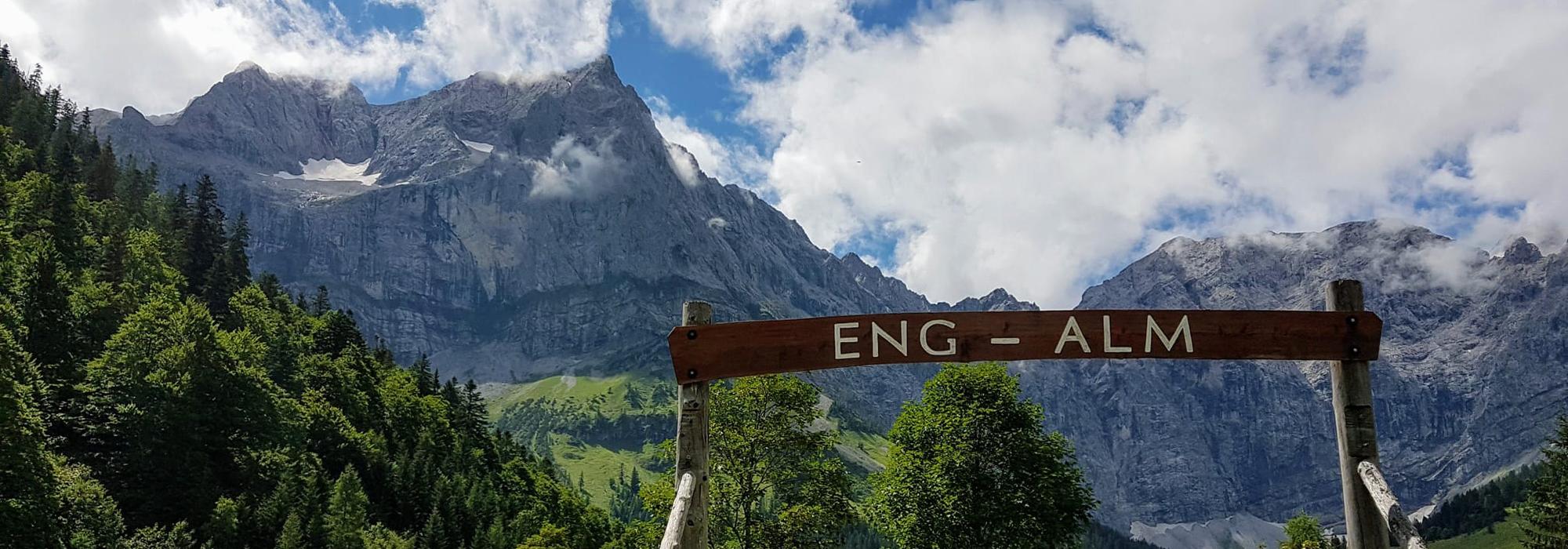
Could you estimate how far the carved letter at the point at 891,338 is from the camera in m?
9.52

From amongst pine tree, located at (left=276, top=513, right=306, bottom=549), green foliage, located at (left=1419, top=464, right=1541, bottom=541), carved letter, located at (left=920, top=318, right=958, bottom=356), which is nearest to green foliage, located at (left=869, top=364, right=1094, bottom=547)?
carved letter, located at (left=920, top=318, right=958, bottom=356)

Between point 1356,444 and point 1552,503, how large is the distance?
5994cm

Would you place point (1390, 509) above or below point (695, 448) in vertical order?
below

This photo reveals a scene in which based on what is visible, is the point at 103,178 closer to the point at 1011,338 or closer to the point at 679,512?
the point at 679,512

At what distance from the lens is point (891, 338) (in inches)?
379

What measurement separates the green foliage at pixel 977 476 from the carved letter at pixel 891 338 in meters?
13.5

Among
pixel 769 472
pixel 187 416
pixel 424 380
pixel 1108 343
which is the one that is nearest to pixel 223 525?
pixel 187 416

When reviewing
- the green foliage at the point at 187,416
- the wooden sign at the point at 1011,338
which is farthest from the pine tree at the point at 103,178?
the wooden sign at the point at 1011,338

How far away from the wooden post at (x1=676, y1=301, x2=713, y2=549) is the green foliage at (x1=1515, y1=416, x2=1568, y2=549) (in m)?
62.0

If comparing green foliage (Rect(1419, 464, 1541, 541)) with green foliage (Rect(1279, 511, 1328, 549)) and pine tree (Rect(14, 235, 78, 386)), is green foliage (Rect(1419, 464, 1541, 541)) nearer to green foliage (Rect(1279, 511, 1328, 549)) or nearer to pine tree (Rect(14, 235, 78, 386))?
green foliage (Rect(1279, 511, 1328, 549))

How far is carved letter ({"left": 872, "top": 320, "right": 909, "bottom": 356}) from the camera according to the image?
375 inches

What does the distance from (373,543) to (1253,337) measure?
5338cm

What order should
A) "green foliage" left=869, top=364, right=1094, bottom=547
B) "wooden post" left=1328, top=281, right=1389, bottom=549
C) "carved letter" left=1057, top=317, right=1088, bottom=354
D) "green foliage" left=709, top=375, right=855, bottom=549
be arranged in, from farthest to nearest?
"green foliage" left=709, top=375, right=855, bottom=549, "green foliage" left=869, top=364, right=1094, bottom=547, "carved letter" left=1057, top=317, right=1088, bottom=354, "wooden post" left=1328, top=281, right=1389, bottom=549

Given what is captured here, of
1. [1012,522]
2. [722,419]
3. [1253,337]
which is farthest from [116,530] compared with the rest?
[1253,337]
